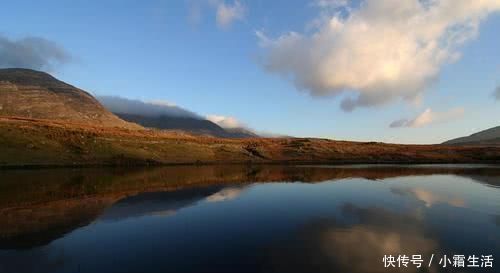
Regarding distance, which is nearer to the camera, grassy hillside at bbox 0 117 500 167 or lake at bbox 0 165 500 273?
lake at bbox 0 165 500 273

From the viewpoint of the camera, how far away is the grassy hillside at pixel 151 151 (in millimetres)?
85062

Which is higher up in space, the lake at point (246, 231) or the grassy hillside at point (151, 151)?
the grassy hillside at point (151, 151)

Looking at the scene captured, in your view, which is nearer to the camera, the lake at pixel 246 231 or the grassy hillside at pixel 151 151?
the lake at pixel 246 231

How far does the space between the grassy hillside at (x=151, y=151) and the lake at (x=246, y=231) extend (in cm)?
4495

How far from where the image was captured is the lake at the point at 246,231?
57.8 ft

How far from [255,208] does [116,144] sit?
3025 inches

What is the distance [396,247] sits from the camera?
67.2ft

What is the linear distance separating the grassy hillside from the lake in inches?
1770

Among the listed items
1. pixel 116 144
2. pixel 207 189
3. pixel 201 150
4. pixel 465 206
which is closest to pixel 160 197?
pixel 207 189

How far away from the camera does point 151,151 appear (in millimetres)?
103938

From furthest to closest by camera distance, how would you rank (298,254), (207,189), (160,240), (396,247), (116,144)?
(116,144), (207,189), (160,240), (396,247), (298,254)

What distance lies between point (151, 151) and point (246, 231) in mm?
83969

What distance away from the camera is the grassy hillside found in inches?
3349

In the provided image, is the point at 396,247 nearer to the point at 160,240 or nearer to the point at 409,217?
the point at 409,217
